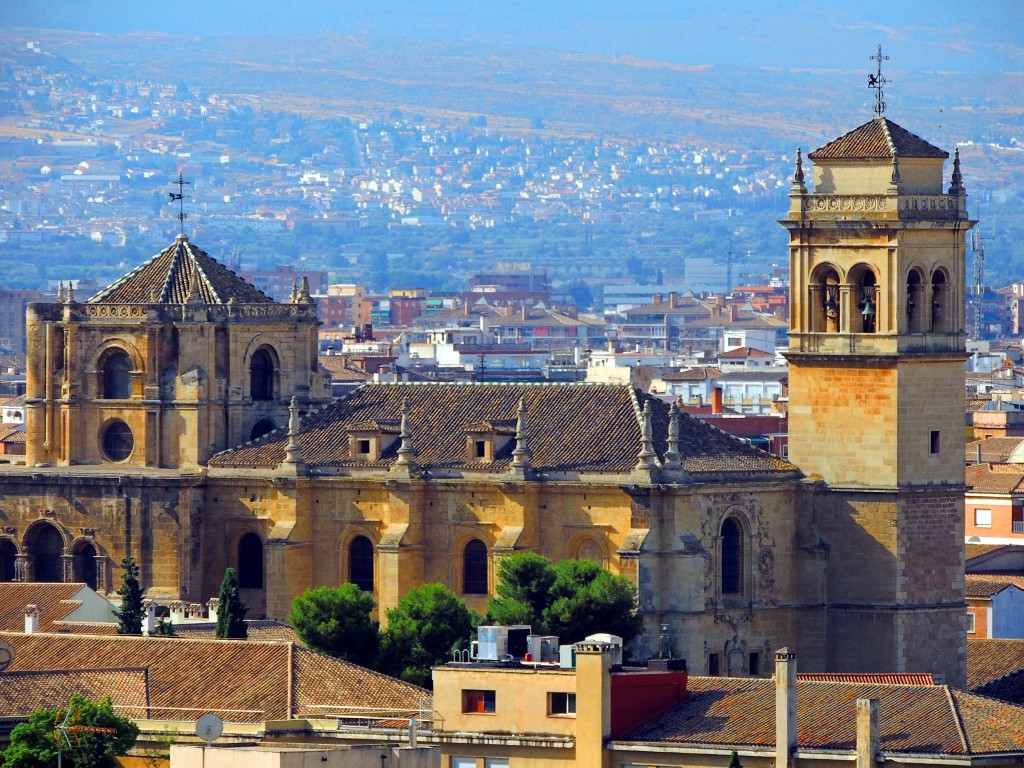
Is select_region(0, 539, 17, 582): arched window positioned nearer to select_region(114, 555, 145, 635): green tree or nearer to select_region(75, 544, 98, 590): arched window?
select_region(75, 544, 98, 590): arched window

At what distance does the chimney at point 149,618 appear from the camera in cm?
8723

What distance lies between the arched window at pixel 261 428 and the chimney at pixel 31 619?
13.6 m

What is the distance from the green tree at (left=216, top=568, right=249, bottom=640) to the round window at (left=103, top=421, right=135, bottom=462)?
25.0 ft

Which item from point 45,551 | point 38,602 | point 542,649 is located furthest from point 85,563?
point 542,649

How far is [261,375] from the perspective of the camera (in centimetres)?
10000

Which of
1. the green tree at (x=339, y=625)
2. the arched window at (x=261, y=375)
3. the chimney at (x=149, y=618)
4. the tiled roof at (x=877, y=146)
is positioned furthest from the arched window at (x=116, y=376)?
the tiled roof at (x=877, y=146)

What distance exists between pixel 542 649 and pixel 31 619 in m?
19.0

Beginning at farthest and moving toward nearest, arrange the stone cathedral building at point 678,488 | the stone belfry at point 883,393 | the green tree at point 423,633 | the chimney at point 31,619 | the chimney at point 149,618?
the stone belfry at point 883,393 → the stone cathedral building at point 678,488 → the chimney at point 149,618 → the chimney at point 31,619 → the green tree at point 423,633

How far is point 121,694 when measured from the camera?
70062 mm

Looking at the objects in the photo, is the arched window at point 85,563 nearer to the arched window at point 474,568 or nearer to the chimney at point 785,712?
the arched window at point 474,568

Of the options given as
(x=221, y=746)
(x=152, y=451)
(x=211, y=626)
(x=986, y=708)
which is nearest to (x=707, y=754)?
(x=986, y=708)

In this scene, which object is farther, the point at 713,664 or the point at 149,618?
the point at 713,664

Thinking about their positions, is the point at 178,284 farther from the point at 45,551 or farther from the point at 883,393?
the point at 883,393

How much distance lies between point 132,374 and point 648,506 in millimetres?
15856
